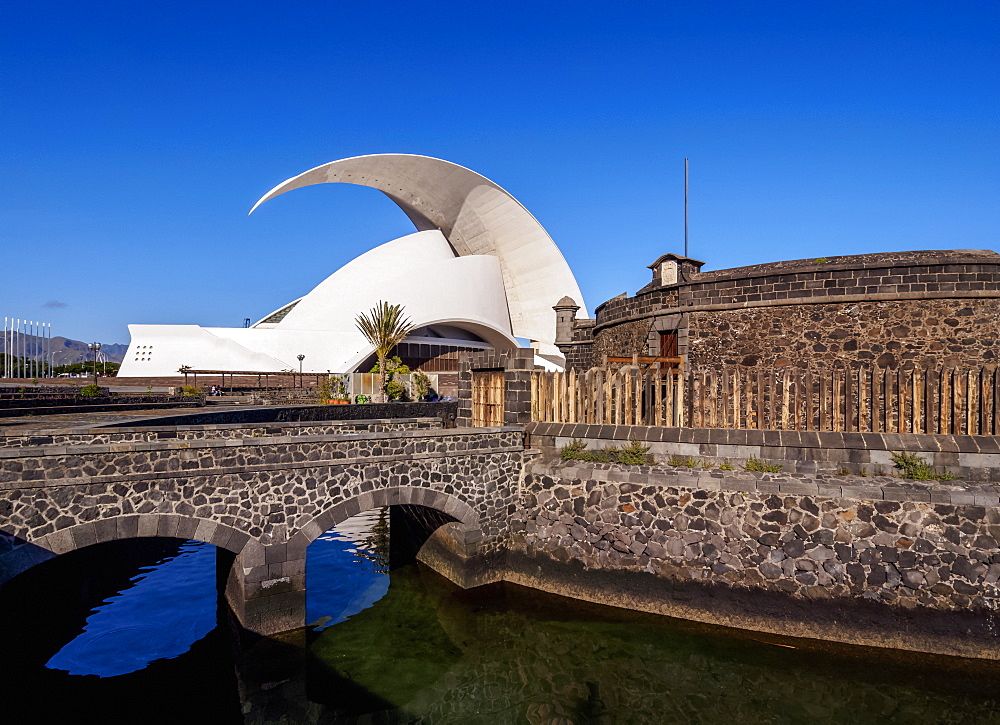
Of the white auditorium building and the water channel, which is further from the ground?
the white auditorium building

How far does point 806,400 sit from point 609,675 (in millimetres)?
4973

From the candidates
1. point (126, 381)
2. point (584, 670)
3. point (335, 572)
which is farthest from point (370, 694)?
point (126, 381)

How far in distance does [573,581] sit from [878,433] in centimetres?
513

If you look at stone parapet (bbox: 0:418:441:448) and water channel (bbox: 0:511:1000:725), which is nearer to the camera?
water channel (bbox: 0:511:1000:725)

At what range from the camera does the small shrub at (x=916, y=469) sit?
834 cm

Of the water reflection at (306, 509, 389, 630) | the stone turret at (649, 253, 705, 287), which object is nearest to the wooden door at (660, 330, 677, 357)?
the stone turret at (649, 253, 705, 287)

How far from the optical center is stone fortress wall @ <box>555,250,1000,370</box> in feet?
38.7

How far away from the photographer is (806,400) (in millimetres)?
9445

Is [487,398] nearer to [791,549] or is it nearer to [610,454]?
[610,454]

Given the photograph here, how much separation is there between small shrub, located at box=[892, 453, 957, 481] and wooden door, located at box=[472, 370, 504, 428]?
21.7 feet

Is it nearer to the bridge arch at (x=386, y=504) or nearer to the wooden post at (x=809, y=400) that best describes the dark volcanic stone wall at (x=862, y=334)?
the wooden post at (x=809, y=400)

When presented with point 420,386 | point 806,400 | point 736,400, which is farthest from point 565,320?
point 806,400

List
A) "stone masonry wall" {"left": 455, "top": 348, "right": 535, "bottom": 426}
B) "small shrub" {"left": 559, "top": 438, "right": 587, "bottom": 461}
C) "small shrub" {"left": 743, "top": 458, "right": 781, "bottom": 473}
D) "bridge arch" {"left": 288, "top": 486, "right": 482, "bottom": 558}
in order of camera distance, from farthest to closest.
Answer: "stone masonry wall" {"left": 455, "top": 348, "right": 535, "bottom": 426}
"small shrub" {"left": 559, "top": 438, "right": 587, "bottom": 461}
"small shrub" {"left": 743, "top": 458, "right": 781, "bottom": 473}
"bridge arch" {"left": 288, "top": 486, "right": 482, "bottom": 558}

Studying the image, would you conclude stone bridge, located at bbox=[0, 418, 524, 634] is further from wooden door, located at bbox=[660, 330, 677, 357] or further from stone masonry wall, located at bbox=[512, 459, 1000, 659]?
wooden door, located at bbox=[660, 330, 677, 357]
